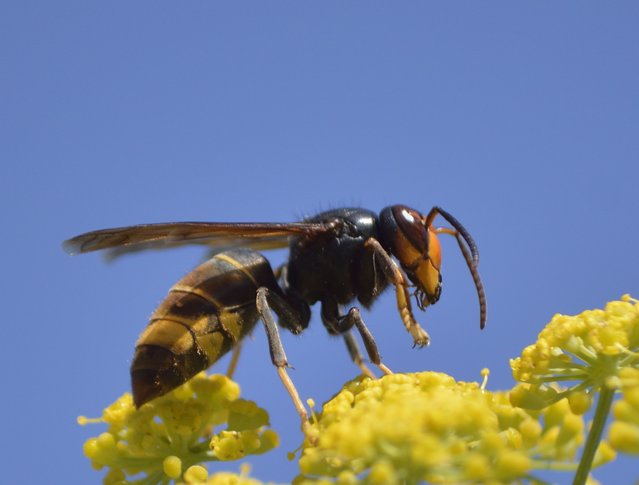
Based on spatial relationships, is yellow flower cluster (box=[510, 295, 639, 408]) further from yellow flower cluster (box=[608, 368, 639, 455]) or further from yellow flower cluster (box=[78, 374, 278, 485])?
yellow flower cluster (box=[78, 374, 278, 485])

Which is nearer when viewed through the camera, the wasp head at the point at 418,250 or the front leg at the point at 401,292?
the front leg at the point at 401,292

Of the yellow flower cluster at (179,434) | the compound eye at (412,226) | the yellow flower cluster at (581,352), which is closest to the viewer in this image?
the yellow flower cluster at (581,352)

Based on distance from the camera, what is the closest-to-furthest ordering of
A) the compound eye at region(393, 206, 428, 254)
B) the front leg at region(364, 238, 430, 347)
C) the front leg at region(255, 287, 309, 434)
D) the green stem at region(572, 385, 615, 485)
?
the green stem at region(572, 385, 615, 485)
the front leg at region(255, 287, 309, 434)
the front leg at region(364, 238, 430, 347)
the compound eye at region(393, 206, 428, 254)

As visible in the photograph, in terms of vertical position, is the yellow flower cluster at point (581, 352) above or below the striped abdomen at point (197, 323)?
below

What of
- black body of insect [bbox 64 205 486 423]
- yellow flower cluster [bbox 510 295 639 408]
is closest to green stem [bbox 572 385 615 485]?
yellow flower cluster [bbox 510 295 639 408]

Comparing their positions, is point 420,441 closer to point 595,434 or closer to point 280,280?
point 595,434

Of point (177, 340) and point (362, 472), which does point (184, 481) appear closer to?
point (177, 340)

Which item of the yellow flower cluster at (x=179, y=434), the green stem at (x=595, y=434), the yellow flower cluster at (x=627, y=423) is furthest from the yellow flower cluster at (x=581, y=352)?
the yellow flower cluster at (x=179, y=434)

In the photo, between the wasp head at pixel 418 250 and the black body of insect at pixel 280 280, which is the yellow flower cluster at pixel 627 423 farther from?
the wasp head at pixel 418 250
